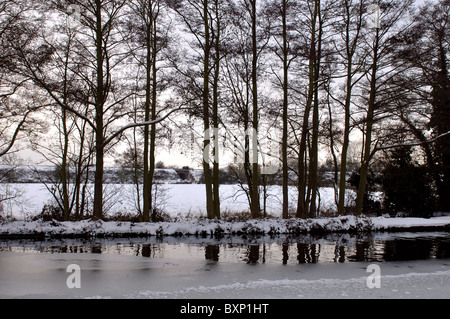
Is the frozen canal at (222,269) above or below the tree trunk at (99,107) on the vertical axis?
below

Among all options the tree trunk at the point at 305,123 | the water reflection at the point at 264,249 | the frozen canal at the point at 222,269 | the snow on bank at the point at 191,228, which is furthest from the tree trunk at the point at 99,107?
the tree trunk at the point at 305,123

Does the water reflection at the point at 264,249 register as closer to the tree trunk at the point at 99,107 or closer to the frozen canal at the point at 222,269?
the frozen canal at the point at 222,269

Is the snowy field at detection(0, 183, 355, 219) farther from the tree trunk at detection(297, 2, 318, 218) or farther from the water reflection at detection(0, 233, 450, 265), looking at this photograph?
the water reflection at detection(0, 233, 450, 265)

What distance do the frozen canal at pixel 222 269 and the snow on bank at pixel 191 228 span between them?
1247mm

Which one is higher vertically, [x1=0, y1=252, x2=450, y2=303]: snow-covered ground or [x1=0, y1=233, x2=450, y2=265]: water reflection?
[x1=0, y1=252, x2=450, y2=303]: snow-covered ground

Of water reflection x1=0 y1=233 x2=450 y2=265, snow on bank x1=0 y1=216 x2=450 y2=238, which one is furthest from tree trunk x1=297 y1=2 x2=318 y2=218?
water reflection x1=0 y1=233 x2=450 y2=265

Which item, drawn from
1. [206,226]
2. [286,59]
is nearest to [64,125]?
[206,226]

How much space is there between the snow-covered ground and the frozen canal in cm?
2

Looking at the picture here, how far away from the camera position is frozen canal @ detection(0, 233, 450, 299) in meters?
7.27

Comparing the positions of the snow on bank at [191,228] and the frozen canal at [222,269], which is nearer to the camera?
the frozen canal at [222,269]

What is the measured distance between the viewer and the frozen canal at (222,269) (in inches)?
286

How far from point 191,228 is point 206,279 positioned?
8433mm

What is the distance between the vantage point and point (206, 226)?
661 inches
